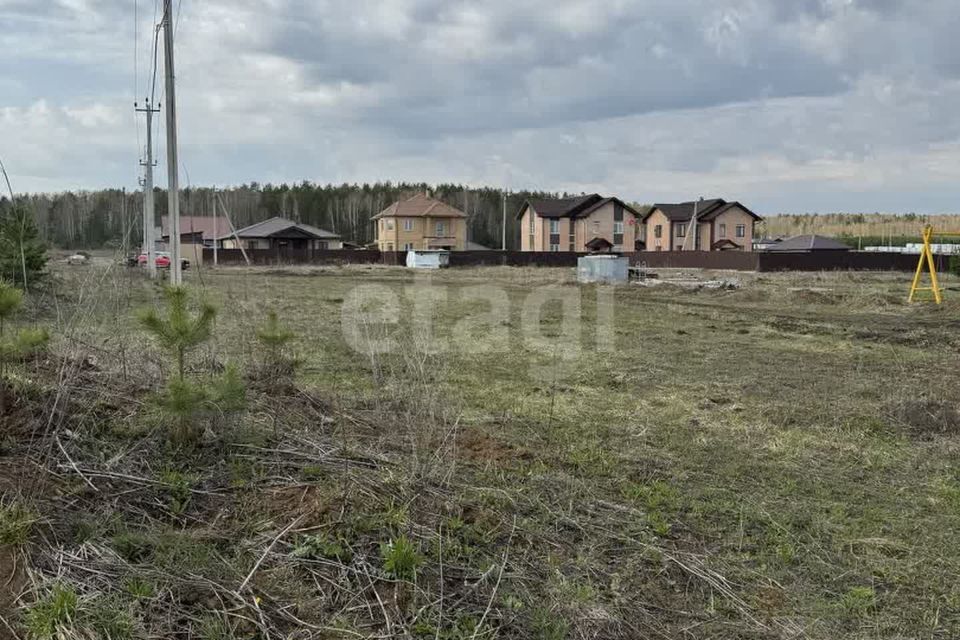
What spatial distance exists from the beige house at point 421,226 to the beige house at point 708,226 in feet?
62.4

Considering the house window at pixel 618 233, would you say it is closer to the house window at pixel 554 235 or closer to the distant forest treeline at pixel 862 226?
the house window at pixel 554 235

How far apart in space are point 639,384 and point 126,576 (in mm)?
6304

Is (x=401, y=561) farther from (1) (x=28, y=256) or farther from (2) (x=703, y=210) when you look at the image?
(2) (x=703, y=210)

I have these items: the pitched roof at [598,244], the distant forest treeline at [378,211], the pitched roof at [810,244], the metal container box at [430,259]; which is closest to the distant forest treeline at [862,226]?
the distant forest treeline at [378,211]

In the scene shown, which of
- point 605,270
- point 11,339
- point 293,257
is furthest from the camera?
point 293,257

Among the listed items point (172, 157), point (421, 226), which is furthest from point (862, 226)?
point (172, 157)

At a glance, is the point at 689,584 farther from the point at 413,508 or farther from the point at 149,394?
the point at 149,394

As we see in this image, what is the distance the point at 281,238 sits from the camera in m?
62.5

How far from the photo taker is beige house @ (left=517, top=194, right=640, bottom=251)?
209 feet

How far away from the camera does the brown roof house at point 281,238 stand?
61.0 meters

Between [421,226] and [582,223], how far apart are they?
599 inches

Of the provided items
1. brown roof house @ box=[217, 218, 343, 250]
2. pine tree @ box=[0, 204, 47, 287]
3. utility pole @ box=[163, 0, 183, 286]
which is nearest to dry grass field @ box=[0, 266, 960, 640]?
pine tree @ box=[0, 204, 47, 287]

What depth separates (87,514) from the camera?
3.05 metres

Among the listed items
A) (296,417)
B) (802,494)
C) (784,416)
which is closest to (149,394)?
(296,417)
